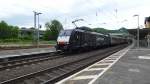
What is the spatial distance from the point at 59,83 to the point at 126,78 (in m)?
3.21

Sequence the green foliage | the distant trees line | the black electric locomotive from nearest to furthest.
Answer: the black electric locomotive → the distant trees line → the green foliage

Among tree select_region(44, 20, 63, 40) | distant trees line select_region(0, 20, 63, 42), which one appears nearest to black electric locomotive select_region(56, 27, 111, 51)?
distant trees line select_region(0, 20, 63, 42)

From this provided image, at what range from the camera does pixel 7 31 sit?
136 metres

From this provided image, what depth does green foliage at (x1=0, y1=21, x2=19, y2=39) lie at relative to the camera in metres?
133

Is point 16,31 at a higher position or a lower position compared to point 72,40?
higher

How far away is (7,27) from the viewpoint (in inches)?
5359

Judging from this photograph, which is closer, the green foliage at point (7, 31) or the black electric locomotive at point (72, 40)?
the black electric locomotive at point (72, 40)

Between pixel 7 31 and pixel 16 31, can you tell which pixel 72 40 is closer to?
pixel 7 31

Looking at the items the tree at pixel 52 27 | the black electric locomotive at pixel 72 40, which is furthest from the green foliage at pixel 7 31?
the black electric locomotive at pixel 72 40

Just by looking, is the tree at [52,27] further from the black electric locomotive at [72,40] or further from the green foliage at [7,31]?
the black electric locomotive at [72,40]

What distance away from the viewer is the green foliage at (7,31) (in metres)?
133

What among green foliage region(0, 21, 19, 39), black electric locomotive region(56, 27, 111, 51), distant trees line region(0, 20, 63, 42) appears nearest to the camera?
black electric locomotive region(56, 27, 111, 51)

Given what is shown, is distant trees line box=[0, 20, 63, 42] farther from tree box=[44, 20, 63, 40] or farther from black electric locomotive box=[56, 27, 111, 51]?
black electric locomotive box=[56, 27, 111, 51]

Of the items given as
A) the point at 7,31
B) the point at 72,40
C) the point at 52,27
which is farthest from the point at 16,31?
the point at 72,40
